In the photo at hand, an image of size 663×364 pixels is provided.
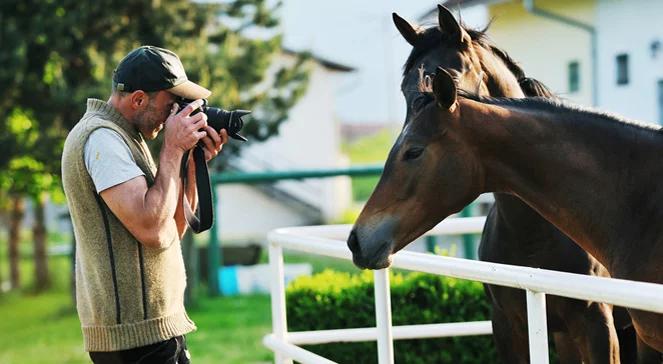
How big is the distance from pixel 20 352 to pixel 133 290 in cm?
845

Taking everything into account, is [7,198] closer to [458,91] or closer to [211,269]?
[211,269]

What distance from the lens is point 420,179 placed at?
10.6 ft

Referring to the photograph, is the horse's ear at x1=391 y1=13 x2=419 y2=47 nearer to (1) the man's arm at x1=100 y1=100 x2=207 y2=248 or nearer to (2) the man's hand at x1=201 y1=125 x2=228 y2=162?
(2) the man's hand at x1=201 y1=125 x2=228 y2=162

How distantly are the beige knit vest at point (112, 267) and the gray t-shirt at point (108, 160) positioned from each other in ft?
0.12

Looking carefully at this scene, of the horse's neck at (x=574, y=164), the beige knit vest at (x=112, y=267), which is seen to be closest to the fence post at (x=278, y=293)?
the beige knit vest at (x=112, y=267)

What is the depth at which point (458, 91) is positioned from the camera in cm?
330

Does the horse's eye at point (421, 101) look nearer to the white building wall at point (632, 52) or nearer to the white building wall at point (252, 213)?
the white building wall at point (632, 52)

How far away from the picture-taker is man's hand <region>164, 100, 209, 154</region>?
3.18 metres

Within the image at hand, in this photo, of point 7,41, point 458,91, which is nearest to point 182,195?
point 458,91

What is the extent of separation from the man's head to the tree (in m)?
9.55

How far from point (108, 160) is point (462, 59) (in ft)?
5.07

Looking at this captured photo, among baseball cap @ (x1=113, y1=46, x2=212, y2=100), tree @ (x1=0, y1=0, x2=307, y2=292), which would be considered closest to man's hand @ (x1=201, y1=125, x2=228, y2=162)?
baseball cap @ (x1=113, y1=46, x2=212, y2=100)

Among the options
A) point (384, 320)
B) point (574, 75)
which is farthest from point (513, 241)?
point (574, 75)

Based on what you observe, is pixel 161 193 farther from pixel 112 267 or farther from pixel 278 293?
pixel 278 293
